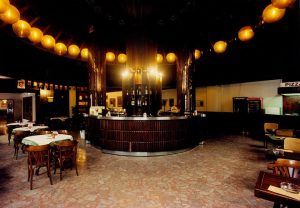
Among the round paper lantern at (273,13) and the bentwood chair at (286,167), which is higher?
the round paper lantern at (273,13)

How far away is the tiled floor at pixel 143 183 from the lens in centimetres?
334

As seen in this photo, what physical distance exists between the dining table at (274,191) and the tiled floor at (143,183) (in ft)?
4.39

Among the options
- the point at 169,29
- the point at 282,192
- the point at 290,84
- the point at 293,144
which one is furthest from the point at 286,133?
the point at 169,29

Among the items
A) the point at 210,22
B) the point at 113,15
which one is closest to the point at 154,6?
the point at 113,15

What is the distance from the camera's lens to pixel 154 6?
681cm

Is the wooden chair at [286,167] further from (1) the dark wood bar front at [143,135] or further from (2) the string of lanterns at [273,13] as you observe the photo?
(1) the dark wood bar front at [143,135]

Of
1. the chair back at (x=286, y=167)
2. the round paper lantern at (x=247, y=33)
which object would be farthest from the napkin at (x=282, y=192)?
the round paper lantern at (x=247, y=33)

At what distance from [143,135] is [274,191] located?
4821 millimetres

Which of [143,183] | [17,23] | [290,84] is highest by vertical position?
[17,23]

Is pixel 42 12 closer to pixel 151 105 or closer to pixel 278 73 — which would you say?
pixel 151 105

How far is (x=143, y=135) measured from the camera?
6.47 meters

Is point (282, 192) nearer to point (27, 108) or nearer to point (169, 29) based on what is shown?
point (169, 29)

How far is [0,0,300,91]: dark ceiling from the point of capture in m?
6.68

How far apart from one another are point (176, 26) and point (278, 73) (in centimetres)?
556
